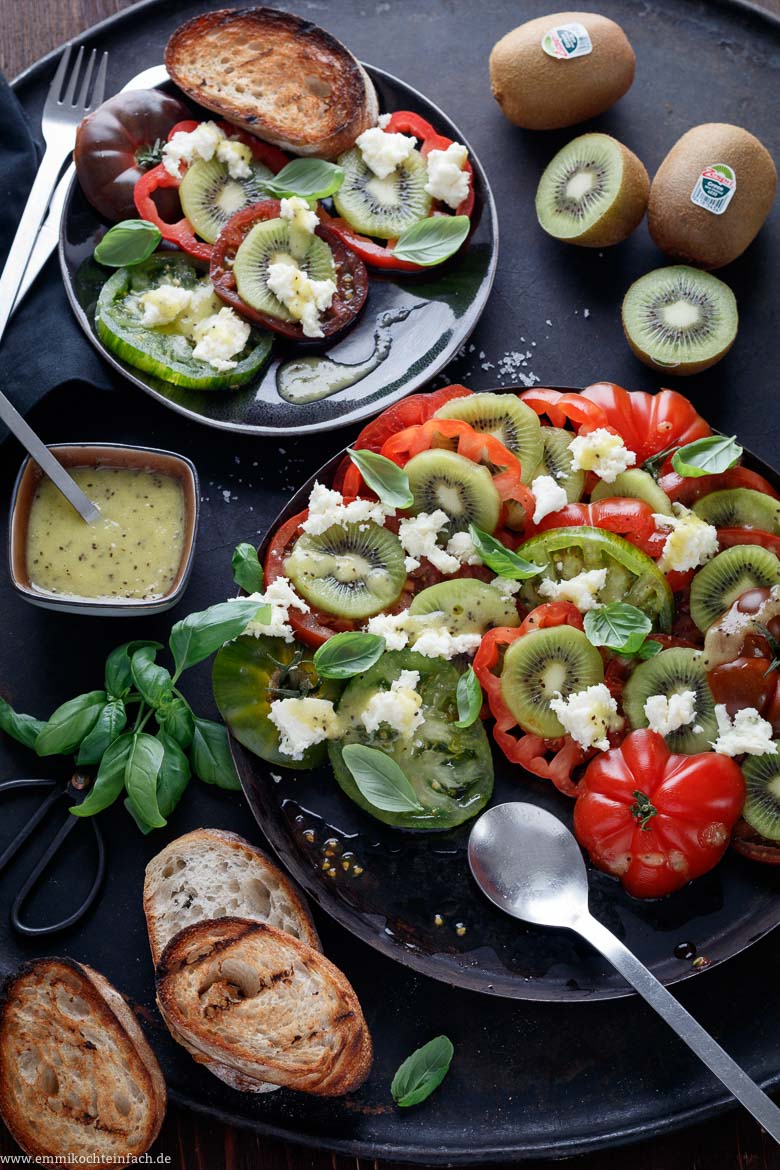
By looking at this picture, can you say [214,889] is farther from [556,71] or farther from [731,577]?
[556,71]

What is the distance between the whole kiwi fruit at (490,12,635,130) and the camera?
3.59 meters

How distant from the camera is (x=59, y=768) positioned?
10.9ft

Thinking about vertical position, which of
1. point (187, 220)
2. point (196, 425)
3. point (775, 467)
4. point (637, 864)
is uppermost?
point (187, 220)

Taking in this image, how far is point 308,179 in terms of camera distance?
3463 millimetres

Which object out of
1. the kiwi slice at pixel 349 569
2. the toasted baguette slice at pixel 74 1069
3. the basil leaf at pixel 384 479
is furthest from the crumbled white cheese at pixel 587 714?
the toasted baguette slice at pixel 74 1069

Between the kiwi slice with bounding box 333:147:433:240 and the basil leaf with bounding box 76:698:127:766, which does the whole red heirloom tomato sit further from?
the kiwi slice with bounding box 333:147:433:240

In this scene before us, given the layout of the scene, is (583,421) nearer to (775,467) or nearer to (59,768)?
(775,467)

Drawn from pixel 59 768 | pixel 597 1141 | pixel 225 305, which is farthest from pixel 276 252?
pixel 597 1141

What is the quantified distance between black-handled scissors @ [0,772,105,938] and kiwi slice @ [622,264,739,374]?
218 cm

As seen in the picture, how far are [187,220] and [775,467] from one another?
2.03 m

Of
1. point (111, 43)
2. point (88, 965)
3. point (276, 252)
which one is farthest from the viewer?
point (111, 43)

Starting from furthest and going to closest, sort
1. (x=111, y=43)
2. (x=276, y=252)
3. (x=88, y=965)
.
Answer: (x=111, y=43) → (x=276, y=252) → (x=88, y=965)

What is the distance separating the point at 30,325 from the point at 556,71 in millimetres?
1880

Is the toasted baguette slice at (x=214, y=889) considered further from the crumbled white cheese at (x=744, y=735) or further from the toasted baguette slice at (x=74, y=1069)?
the crumbled white cheese at (x=744, y=735)
